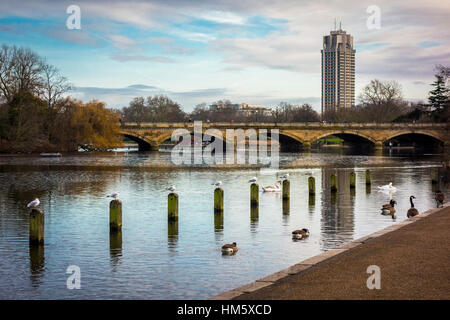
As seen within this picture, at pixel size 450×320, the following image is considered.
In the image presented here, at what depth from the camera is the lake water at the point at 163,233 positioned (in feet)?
43.8

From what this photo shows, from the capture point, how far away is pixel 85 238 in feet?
61.6

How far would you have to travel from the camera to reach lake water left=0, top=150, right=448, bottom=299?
13.3 metres

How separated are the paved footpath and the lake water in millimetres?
2039

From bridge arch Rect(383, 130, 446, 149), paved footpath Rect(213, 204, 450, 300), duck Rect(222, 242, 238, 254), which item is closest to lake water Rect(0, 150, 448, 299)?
duck Rect(222, 242, 238, 254)

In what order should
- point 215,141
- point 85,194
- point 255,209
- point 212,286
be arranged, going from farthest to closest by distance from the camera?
point 215,141 → point 85,194 → point 255,209 → point 212,286

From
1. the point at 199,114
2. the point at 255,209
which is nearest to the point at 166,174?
the point at 255,209

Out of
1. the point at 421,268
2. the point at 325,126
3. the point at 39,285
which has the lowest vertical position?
the point at 39,285

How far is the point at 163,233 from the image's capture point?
774 inches

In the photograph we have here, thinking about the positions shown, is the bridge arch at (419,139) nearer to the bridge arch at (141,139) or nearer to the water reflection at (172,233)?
the bridge arch at (141,139)

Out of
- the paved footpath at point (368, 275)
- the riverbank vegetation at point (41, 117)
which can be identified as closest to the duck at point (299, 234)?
the paved footpath at point (368, 275)

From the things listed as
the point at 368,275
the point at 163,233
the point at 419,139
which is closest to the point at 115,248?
the point at 163,233

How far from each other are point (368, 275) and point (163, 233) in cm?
1023
